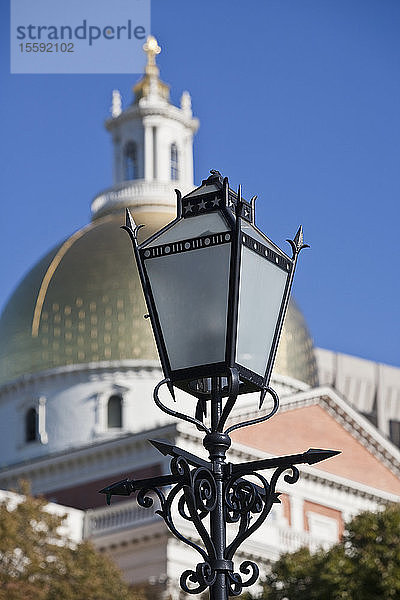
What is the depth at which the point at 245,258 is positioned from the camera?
23.0 feet

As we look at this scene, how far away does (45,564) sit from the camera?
122 ft

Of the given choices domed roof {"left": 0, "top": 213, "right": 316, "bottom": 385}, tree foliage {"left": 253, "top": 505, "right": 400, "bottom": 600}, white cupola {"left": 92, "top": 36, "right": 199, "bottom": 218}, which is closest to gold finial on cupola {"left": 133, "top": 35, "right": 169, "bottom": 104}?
white cupola {"left": 92, "top": 36, "right": 199, "bottom": 218}

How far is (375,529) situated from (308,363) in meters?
23.2

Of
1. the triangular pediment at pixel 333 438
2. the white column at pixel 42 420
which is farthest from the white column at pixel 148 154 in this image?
the triangular pediment at pixel 333 438

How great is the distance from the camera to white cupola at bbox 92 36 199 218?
64.6 m

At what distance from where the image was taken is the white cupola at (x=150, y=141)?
64.6 metres

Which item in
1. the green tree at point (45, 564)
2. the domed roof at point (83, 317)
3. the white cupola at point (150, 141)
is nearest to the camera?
the green tree at point (45, 564)

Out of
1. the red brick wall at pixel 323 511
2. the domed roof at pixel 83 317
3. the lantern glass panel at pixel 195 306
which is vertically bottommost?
the lantern glass panel at pixel 195 306

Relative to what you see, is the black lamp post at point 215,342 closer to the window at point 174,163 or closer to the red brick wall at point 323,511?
the red brick wall at point 323,511

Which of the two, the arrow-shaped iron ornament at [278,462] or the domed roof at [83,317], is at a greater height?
the domed roof at [83,317]

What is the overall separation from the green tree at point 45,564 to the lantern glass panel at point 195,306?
93.9 feet

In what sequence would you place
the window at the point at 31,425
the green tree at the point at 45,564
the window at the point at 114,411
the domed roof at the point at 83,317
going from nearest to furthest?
1. the green tree at the point at 45,564
2. the domed roof at the point at 83,317
3. the window at the point at 114,411
4. the window at the point at 31,425

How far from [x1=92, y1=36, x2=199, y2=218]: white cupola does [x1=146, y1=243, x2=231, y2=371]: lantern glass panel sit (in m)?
56.4

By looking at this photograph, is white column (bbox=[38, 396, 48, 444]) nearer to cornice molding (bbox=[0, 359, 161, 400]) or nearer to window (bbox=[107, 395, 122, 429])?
cornice molding (bbox=[0, 359, 161, 400])
